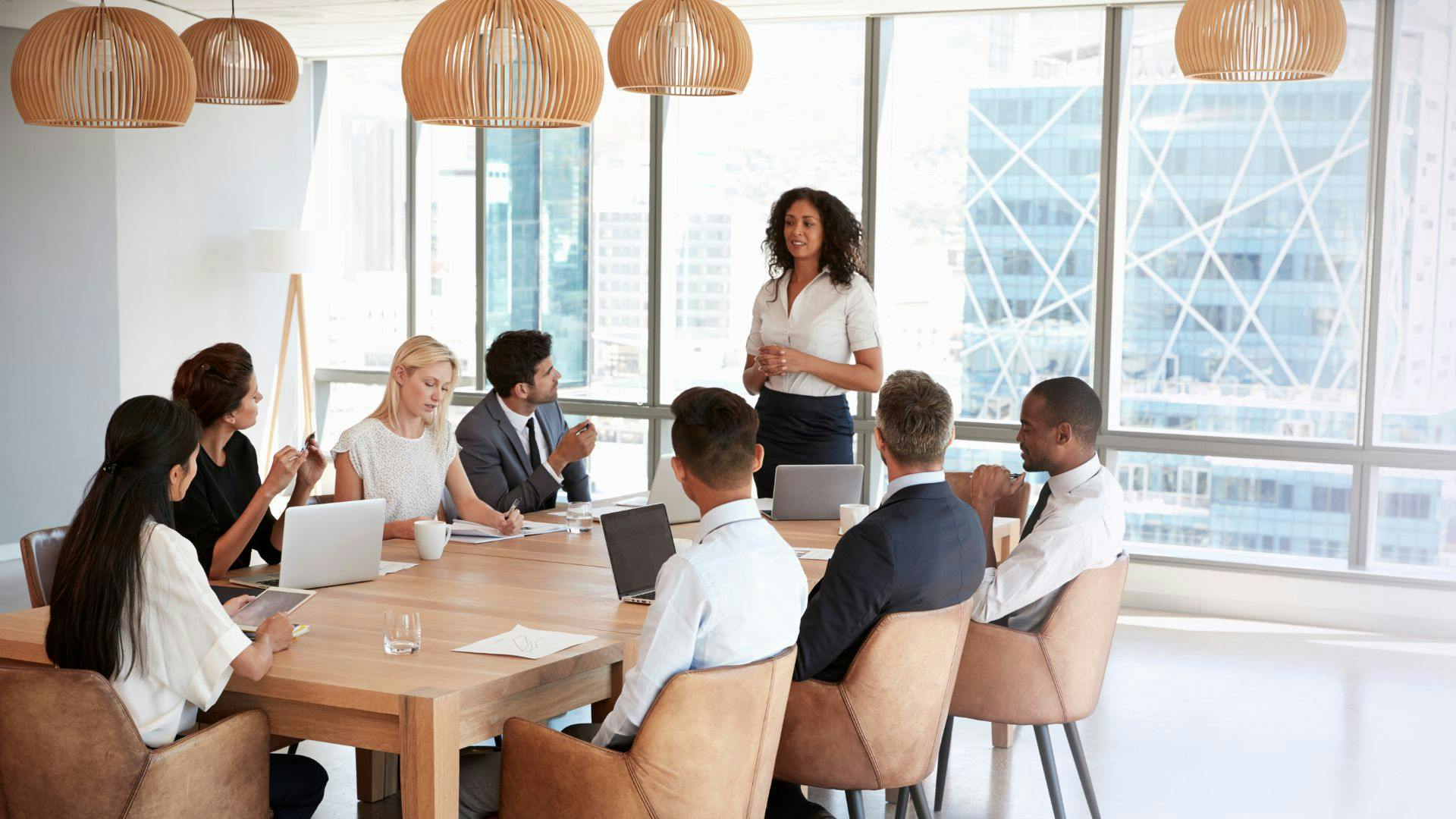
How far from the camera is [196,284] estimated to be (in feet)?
25.8

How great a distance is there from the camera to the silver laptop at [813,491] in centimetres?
448

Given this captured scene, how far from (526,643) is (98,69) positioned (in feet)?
7.52

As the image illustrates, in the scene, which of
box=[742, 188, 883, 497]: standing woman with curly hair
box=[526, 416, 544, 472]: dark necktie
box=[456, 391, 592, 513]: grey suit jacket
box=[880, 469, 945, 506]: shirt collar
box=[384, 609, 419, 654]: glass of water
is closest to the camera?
box=[384, 609, 419, 654]: glass of water

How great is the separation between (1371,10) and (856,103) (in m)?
2.50

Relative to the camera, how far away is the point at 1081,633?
3.35m

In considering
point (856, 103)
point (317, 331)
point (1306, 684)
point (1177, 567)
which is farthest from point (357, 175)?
point (1306, 684)

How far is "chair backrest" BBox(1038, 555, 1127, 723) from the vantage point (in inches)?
131

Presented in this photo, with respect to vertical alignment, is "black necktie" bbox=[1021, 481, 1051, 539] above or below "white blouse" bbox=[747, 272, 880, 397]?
below

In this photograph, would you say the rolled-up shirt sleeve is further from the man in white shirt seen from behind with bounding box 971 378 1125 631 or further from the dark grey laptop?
the man in white shirt seen from behind with bounding box 971 378 1125 631

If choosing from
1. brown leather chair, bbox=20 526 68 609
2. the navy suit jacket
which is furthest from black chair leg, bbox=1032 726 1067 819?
brown leather chair, bbox=20 526 68 609

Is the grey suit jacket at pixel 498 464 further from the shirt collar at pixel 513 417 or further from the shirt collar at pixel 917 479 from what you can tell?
the shirt collar at pixel 917 479

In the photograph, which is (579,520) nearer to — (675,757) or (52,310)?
(675,757)

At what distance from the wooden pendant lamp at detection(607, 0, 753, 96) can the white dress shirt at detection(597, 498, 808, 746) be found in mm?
2050

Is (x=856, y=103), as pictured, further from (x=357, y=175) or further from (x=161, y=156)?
(x=161, y=156)
